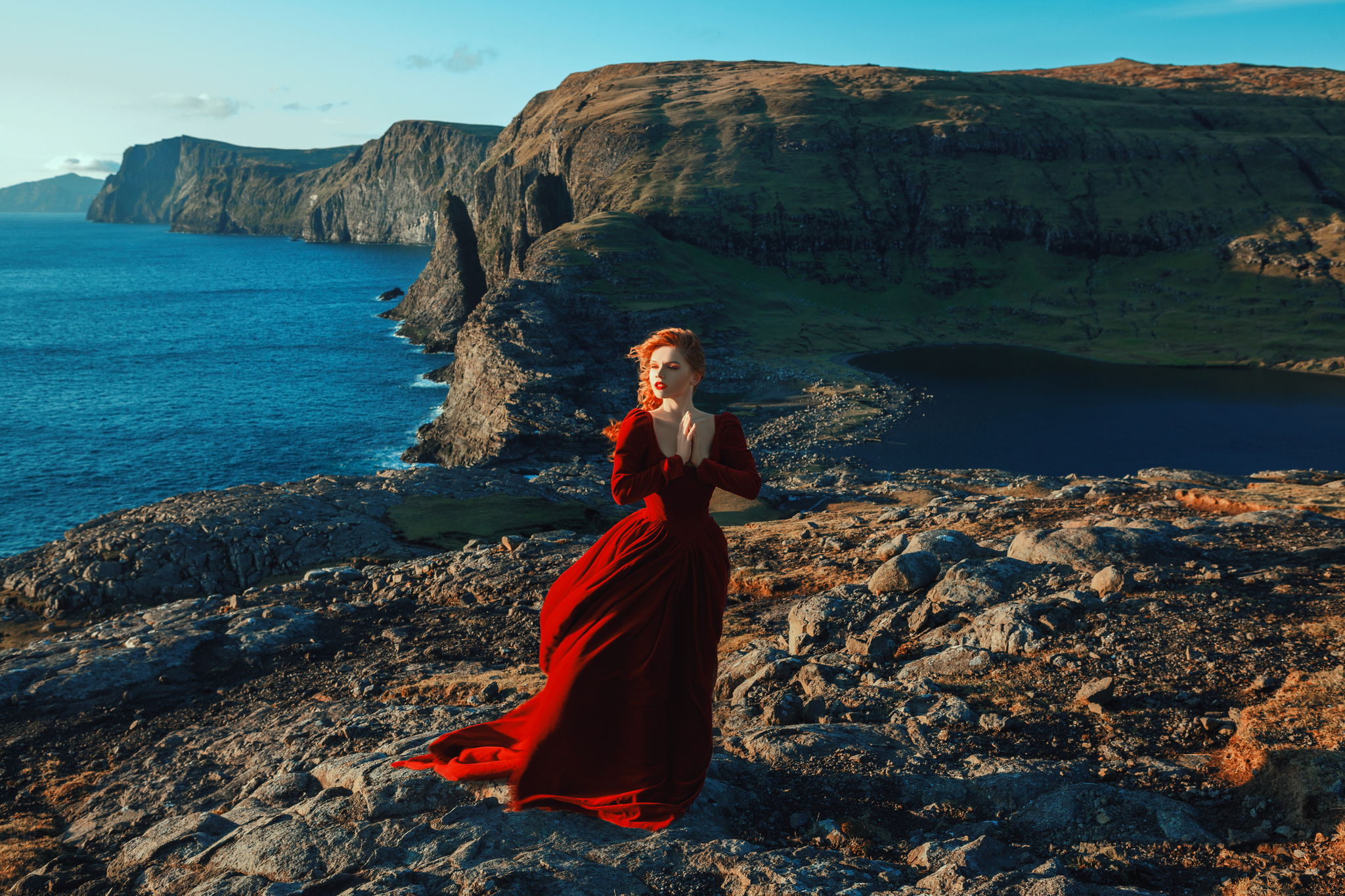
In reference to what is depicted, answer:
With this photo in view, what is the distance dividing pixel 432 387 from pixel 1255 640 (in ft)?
239

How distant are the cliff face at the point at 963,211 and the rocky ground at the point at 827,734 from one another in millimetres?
57688

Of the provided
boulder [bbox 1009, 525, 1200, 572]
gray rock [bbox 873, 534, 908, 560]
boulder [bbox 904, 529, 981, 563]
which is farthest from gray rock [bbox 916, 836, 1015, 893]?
gray rock [bbox 873, 534, 908, 560]

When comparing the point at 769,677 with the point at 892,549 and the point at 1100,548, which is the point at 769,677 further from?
the point at 1100,548

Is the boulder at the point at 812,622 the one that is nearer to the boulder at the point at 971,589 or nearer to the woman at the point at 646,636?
the boulder at the point at 971,589

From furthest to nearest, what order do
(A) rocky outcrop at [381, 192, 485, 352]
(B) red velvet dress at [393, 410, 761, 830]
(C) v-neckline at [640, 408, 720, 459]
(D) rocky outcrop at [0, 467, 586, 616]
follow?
1. (A) rocky outcrop at [381, 192, 485, 352]
2. (D) rocky outcrop at [0, 467, 586, 616]
3. (C) v-neckline at [640, 408, 720, 459]
4. (B) red velvet dress at [393, 410, 761, 830]

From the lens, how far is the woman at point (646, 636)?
683cm

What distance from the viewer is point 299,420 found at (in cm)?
6369

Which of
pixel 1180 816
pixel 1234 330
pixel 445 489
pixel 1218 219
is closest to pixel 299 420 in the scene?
pixel 445 489

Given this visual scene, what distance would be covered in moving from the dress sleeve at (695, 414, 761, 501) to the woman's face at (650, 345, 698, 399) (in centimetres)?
50

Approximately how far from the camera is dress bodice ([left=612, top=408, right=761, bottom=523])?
6.88m

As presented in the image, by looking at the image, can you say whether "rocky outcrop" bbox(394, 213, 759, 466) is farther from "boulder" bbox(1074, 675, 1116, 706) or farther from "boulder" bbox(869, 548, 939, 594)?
"boulder" bbox(1074, 675, 1116, 706)

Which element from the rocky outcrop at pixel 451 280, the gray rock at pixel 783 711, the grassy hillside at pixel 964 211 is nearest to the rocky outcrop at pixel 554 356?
the grassy hillside at pixel 964 211

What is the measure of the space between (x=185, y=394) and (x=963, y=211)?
3880 inches

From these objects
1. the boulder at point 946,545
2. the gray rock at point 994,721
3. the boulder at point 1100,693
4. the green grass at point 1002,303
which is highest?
the green grass at point 1002,303
